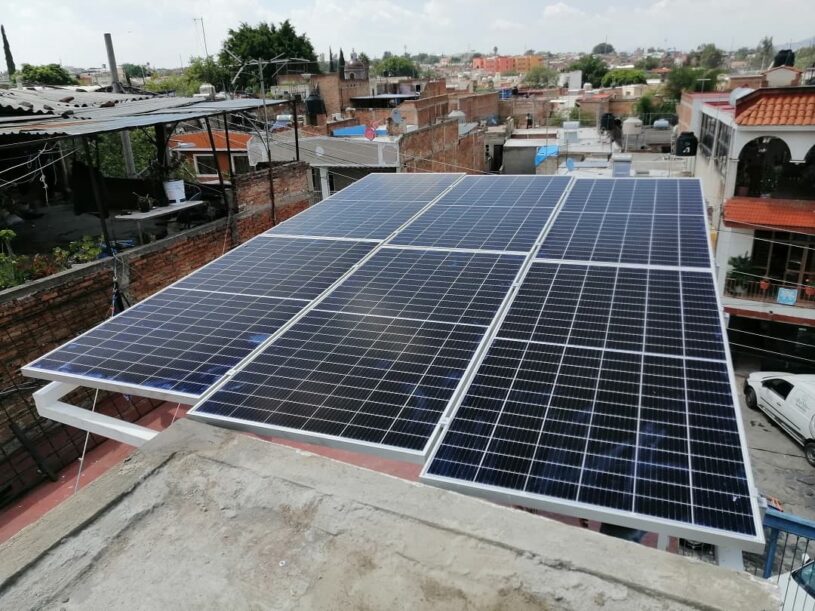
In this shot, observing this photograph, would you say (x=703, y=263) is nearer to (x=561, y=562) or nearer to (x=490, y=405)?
(x=490, y=405)

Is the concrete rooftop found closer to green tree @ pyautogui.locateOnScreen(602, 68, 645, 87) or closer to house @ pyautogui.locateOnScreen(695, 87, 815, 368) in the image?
house @ pyautogui.locateOnScreen(695, 87, 815, 368)

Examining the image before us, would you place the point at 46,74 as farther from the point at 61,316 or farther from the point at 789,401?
the point at 789,401

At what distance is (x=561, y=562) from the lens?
3.68m

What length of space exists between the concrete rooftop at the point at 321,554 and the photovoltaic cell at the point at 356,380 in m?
0.56

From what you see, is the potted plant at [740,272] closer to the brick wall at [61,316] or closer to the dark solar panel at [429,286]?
the dark solar panel at [429,286]

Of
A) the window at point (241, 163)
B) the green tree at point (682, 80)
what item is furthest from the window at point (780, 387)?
the green tree at point (682, 80)

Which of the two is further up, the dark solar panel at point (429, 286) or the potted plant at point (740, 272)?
the dark solar panel at point (429, 286)

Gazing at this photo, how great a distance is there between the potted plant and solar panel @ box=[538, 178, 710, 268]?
1222 centimetres

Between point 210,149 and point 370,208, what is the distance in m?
19.9

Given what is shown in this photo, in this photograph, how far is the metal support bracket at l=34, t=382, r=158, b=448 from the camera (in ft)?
19.3

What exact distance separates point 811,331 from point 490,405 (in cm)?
2210

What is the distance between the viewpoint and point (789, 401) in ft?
54.3

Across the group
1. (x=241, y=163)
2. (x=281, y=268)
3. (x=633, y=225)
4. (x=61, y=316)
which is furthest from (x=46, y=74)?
(x=633, y=225)

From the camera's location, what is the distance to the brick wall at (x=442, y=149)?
2466 cm
